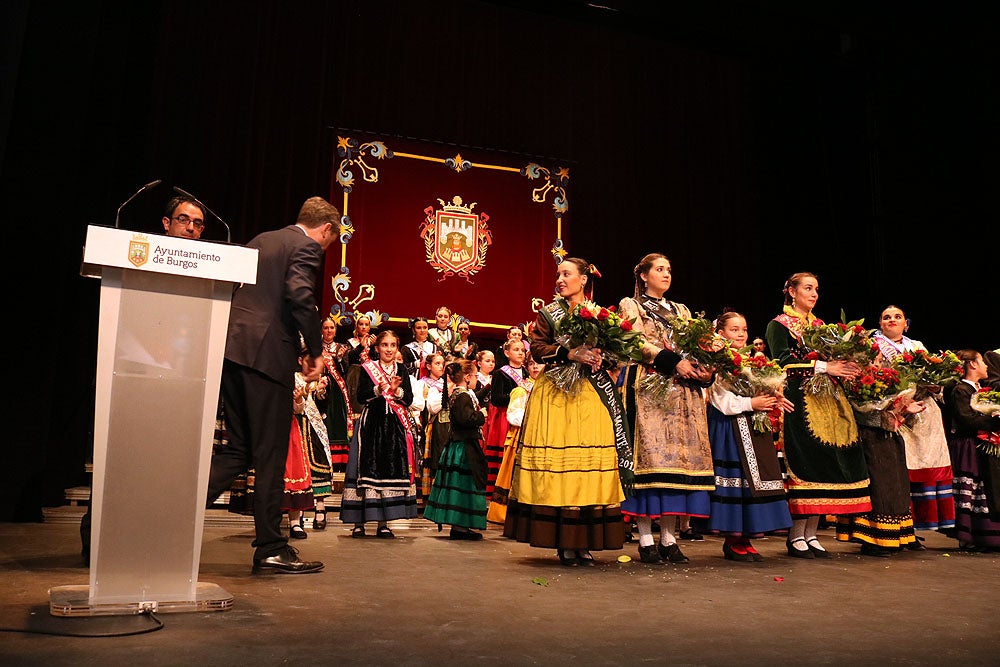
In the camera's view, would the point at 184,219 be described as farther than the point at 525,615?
Yes

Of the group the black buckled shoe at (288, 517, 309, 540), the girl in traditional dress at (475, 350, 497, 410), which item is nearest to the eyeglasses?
the black buckled shoe at (288, 517, 309, 540)

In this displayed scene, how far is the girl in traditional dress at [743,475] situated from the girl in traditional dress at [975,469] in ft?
5.60

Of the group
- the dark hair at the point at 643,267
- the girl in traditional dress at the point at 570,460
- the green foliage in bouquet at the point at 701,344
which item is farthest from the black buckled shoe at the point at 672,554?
the dark hair at the point at 643,267

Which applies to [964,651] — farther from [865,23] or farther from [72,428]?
[865,23]

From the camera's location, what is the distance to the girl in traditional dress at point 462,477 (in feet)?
18.6

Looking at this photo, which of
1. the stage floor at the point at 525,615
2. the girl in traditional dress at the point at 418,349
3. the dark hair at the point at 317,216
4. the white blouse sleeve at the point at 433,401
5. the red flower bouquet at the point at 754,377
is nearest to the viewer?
the stage floor at the point at 525,615

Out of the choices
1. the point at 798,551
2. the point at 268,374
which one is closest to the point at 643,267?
the point at 798,551

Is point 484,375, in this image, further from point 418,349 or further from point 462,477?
point 462,477

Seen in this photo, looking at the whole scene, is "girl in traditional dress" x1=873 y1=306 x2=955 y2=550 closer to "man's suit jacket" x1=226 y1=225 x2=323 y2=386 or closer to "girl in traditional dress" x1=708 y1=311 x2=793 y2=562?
"girl in traditional dress" x1=708 y1=311 x2=793 y2=562

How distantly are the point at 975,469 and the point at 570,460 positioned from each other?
3.07m

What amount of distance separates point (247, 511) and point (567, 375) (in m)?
2.98

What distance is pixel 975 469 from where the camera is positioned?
5602 mm

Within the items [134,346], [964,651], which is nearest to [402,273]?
[134,346]

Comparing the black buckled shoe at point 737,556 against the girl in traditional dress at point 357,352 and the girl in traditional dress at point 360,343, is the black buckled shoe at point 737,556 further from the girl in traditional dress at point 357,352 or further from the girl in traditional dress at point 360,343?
the girl in traditional dress at point 360,343
